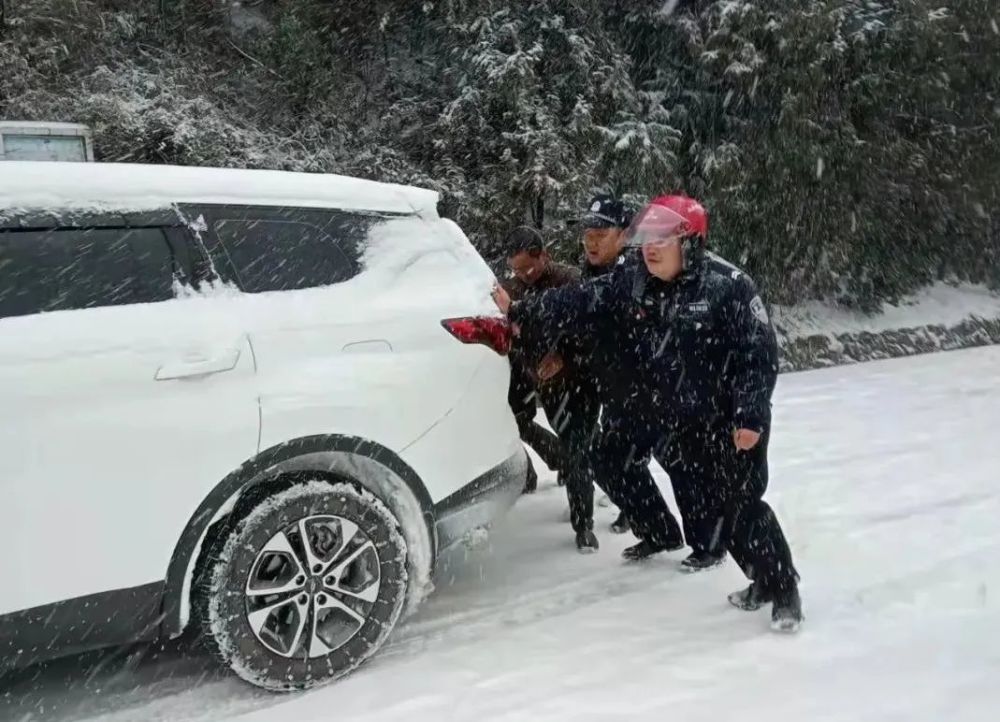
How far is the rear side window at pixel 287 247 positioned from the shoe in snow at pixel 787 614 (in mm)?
2016

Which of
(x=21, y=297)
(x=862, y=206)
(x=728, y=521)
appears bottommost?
(x=862, y=206)

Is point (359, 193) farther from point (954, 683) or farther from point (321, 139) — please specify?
point (321, 139)

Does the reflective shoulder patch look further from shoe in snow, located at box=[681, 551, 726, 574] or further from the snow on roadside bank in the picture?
the snow on roadside bank

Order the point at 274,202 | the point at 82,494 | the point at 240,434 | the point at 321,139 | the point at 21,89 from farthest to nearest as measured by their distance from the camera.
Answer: the point at 321,139, the point at 21,89, the point at 274,202, the point at 240,434, the point at 82,494

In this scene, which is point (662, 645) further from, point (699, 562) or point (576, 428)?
point (576, 428)

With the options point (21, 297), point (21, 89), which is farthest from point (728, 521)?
point (21, 89)

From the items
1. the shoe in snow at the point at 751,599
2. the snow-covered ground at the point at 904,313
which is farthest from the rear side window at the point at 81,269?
the snow-covered ground at the point at 904,313

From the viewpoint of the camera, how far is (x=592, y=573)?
13.3 ft

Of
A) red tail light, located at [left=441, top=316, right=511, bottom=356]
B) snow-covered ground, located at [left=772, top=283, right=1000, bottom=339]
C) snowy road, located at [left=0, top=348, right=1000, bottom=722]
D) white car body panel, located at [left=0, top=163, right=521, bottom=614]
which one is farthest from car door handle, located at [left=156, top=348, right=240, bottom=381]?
snow-covered ground, located at [left=772, top=283, right=1000, bottom=339]

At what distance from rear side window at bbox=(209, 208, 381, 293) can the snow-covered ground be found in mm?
8764

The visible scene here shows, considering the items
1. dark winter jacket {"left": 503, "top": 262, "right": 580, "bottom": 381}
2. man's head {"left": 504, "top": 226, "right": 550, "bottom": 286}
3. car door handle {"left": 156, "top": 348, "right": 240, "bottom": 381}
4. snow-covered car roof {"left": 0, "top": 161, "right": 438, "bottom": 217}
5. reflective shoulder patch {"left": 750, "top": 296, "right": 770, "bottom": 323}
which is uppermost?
snow-covered car roof {"left": 0, "top": 161, "right": 438, "bottom": 217}

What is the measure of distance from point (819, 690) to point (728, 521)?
0.69m

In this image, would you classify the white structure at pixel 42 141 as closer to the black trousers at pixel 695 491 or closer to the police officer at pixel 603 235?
the police officer at pixel 603 235

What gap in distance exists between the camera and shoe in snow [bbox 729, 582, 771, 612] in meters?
3.54
